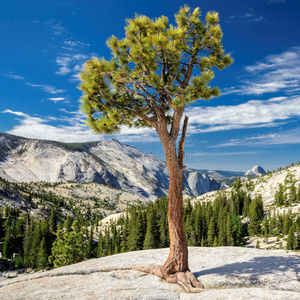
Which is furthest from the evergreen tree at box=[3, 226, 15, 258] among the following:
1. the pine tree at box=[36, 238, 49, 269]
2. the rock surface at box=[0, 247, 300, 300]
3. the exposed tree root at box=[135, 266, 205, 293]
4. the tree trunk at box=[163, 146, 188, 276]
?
the tree trunk at box=[163, 146, 188, 276]

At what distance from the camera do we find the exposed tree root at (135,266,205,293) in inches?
433

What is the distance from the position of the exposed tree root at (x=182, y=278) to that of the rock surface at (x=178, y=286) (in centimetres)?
36

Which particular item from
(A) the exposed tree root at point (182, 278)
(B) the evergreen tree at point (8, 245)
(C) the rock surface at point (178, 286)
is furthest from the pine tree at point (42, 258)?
(A) the exposed tree root at point (182, 278)

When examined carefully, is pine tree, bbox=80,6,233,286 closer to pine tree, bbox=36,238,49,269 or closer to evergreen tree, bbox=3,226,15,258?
pine tree, bbox=36,238,49,269

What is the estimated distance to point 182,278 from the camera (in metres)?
12.0

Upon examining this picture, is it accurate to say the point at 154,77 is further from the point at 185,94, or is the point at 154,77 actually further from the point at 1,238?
the point at 1,238

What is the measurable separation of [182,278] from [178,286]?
0.59m

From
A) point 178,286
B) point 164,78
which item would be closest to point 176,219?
point 178,286

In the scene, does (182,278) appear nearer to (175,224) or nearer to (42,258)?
(175,224)

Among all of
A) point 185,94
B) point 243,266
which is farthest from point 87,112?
point 243,266

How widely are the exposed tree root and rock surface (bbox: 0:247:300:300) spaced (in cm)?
36

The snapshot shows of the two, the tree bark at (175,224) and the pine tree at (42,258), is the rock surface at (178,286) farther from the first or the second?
the pine tree at (42,258)

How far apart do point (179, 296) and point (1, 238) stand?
4636 inches

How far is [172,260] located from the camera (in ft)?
42.3
